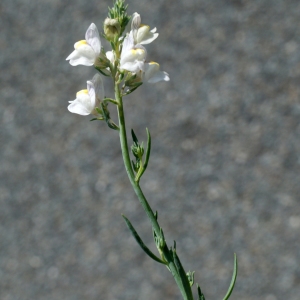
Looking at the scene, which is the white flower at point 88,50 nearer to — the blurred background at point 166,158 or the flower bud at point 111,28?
the flower bud at point 111,28

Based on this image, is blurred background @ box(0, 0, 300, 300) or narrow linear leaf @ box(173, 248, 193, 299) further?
blurred background @ box(0, 0, 300, 300)

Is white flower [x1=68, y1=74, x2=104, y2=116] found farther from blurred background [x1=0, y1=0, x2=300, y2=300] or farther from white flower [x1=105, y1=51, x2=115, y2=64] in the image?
blurred background [x1=0, y1=0, x2=300, y2=300]

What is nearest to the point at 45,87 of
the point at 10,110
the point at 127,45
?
the point at 10,110

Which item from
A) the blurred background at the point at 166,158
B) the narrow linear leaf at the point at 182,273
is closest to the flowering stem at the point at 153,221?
the narrow linear leaf at the point at 182,273

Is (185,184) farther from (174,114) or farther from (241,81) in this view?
(241,81)

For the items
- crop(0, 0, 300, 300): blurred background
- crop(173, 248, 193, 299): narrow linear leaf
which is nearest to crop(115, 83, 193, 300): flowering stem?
crop(173, 248, 193, 299): narrow linear leaf

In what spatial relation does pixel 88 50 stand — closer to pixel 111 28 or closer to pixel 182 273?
pixel 111 28
